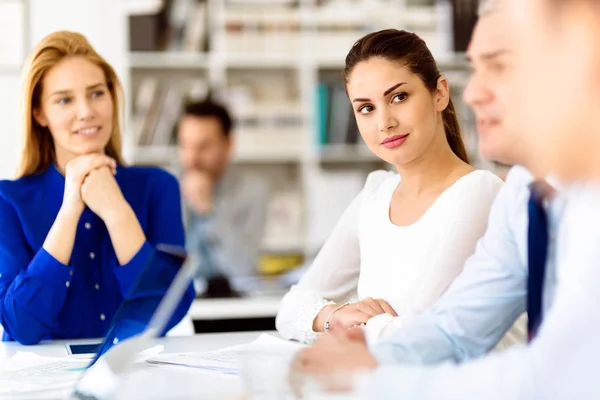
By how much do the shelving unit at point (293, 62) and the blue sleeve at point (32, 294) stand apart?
233 centimetres

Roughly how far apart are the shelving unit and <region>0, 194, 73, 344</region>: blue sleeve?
233cm

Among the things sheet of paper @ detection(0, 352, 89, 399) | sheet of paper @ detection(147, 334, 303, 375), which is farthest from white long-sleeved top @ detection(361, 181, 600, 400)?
sheet of paper @ detection(0, 352, 89, 399)

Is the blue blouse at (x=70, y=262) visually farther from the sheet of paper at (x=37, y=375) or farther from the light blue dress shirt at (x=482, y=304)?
the light blue dress shirt at (x=482, y=304)

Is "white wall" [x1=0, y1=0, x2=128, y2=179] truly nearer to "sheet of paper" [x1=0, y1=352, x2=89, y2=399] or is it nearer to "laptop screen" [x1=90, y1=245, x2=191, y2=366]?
"sheet of paper" [x1=0, y1=352, x2=89, y2=399]

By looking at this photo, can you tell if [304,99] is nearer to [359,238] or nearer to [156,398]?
[359,238]

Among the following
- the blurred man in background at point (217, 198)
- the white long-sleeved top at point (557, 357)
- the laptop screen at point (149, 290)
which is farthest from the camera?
the blurred man in background at point (217, 198)

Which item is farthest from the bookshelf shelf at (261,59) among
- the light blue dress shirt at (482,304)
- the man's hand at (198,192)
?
the light blue dress shirt at (482,304)

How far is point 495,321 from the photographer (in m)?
1.07

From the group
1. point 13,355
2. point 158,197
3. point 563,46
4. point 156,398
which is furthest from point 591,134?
point 158,197

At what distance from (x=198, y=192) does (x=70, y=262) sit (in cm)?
212

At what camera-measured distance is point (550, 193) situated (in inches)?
37.9

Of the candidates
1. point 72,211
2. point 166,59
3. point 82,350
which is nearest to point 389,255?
point 82,350

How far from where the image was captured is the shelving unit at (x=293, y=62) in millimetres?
4027

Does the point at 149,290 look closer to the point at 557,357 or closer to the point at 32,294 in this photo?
the point at 32,294
